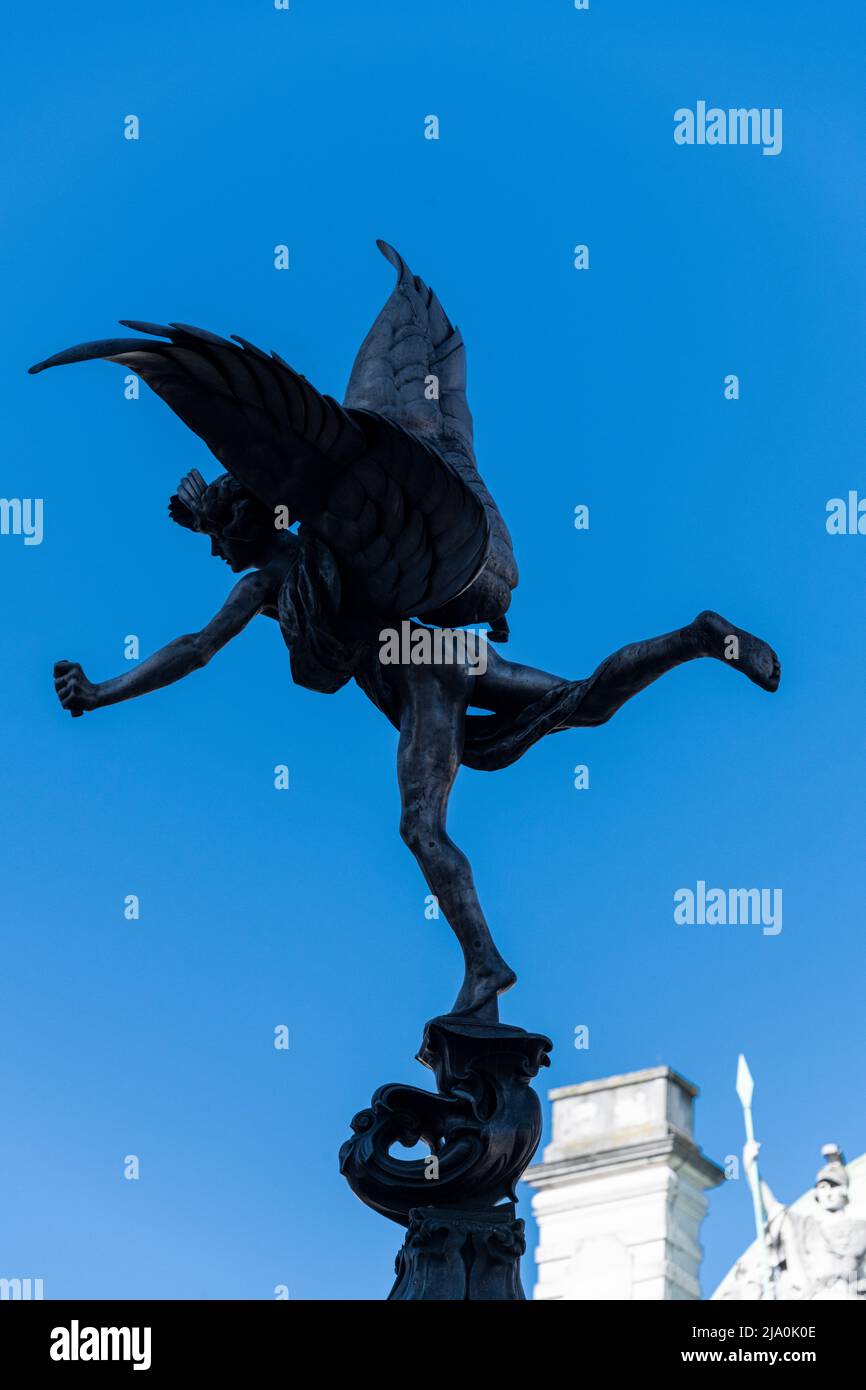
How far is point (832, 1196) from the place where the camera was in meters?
20.8

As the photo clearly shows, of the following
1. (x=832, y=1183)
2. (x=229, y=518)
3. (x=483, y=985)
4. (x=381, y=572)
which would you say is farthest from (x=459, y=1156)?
(x=832, y=1183)

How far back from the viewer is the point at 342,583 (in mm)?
10078

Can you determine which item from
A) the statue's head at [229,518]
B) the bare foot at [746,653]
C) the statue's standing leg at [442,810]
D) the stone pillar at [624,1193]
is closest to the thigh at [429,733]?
the statue's standing leg at [442,810]

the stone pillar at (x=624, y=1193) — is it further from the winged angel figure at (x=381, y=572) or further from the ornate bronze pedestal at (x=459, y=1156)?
the ornate bronze pedestal at (x=459, y=1156)

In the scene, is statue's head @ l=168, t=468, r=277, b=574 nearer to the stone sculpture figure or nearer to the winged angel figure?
the winged angel figure

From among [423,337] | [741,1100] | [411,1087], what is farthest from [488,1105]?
[741,1100]

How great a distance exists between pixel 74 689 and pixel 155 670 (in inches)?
14.7

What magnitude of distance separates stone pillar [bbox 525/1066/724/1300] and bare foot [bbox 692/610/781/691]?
17.6m

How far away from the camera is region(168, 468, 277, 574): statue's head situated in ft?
33.9

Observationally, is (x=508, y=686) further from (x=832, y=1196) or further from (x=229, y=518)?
(x=832, y=1196)

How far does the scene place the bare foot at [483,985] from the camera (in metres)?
9.55

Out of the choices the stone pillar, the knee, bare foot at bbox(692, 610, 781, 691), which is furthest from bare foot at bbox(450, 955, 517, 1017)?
the stone pillar
